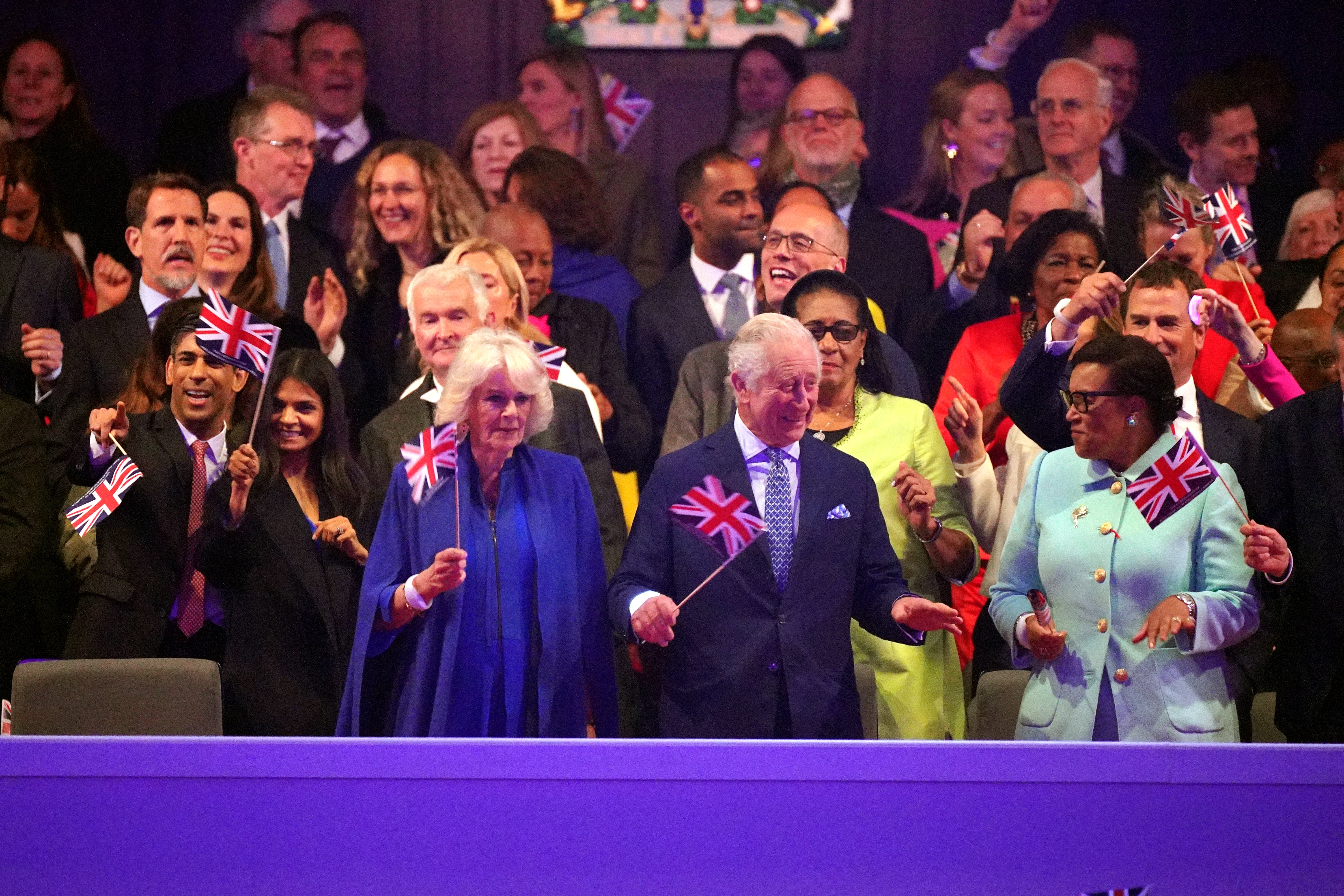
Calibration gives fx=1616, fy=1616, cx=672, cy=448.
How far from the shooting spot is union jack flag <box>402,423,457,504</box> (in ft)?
10.2

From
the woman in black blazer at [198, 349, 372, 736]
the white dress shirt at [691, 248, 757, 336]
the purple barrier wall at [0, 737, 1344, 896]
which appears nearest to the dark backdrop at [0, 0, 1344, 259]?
the white dress shirt at [691, 248, 757, 336]

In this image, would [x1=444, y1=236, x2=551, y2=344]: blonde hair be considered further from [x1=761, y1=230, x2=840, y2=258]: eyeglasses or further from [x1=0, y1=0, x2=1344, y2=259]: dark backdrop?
[x1=0, y1=0, x2=1344, y2=259]: dark backdrop

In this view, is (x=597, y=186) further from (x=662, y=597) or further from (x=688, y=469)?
(x=662, y=597)

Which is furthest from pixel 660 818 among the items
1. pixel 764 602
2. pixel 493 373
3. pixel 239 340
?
pixel 239 340

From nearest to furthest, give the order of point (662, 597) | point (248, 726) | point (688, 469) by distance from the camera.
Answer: point (662, 597)
point (688, 469)
point (248, 726)

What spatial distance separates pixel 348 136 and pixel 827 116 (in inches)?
66.1

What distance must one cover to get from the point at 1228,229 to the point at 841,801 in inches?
82.0

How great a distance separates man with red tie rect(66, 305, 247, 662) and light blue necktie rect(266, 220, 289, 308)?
42.1 inches

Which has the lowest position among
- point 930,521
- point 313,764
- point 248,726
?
point 248,726

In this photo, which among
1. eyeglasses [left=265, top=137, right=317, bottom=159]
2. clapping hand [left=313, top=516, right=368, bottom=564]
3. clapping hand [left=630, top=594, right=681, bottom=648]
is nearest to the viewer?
clapping hand [left=630, top=594, right=681, bottom=648]

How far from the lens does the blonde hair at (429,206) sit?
4.74 meters

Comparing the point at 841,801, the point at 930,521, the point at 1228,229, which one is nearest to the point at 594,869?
the point at 841,801

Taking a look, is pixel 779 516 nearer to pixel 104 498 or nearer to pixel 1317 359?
pixel 104 498

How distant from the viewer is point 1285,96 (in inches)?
228
